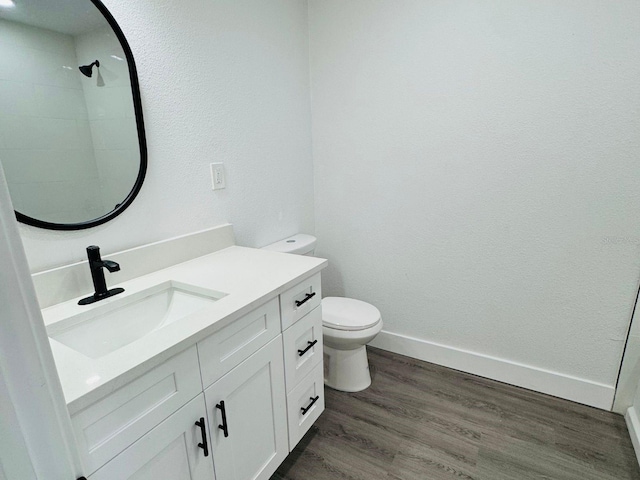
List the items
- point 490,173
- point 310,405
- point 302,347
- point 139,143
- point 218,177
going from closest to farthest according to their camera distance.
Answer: point 139,143, point 302,347, point 310,405, point 218,177, point 490,173

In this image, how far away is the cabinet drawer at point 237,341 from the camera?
3.29 ft

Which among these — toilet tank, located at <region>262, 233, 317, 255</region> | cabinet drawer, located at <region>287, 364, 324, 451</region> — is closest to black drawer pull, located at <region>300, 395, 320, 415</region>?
cabinet drawer, located at <region>287, 364, 324, 451</region>

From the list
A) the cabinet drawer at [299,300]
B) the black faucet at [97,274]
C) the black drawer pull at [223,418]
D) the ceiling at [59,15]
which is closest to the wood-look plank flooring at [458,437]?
the black drawer pull at [223,418]

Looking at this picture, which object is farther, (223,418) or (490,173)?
(490,173)

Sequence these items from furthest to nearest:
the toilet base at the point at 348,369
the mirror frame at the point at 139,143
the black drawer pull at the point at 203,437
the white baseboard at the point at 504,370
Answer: the toilet base at the point at 348,369 → the white baseboard at the point at 504,370 → the mirror frame at the point at 139,143 → the black drawer pull at the point at 203,437

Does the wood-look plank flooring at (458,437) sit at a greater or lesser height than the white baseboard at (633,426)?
lesser

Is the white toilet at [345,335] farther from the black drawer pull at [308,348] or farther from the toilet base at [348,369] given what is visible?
the black drawer pull at [308,348]

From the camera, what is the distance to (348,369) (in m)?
1.97

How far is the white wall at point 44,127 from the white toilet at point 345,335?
100cm

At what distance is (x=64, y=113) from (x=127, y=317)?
2.31ft

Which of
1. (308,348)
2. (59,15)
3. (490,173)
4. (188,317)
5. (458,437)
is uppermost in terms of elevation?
(59,15)

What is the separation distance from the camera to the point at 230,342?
1072 millimetres

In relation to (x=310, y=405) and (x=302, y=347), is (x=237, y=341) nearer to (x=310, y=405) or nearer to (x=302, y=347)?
(x=302, y=347)

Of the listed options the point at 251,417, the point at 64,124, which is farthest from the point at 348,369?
the point at 64,124
